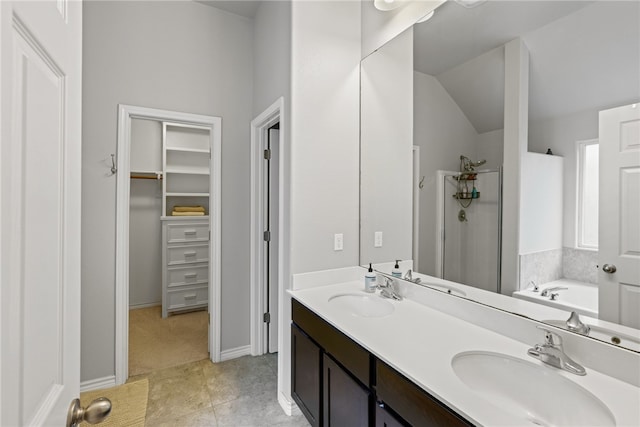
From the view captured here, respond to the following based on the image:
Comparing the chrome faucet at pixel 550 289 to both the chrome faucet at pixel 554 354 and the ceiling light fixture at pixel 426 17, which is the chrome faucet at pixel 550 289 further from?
the ceiling light fixture at pixel 426 17

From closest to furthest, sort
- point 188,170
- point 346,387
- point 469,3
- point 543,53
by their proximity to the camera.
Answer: point 543,53
point 346,387
point 469,3
point 188,170

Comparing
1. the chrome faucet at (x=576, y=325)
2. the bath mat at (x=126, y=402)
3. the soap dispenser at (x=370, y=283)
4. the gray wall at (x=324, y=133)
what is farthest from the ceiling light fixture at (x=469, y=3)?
the bath mat at (x=126, y=402)

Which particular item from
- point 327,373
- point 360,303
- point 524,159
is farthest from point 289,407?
point 524,159

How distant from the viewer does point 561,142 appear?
1.16 m

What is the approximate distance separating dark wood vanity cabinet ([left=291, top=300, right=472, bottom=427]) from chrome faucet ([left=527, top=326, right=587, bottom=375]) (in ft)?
1.47

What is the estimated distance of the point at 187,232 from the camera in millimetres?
3793

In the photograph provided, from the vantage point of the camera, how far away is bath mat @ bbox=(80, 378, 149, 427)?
167cm

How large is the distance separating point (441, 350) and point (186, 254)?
335 cm

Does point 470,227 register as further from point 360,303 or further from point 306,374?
point 306,374

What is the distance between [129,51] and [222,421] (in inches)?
107

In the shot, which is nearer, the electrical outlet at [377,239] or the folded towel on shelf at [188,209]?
the electrical outlet at [377,239]

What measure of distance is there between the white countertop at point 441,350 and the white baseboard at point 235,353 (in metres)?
1.34

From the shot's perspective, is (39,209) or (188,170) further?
(188,170)

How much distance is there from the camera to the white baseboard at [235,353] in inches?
107
